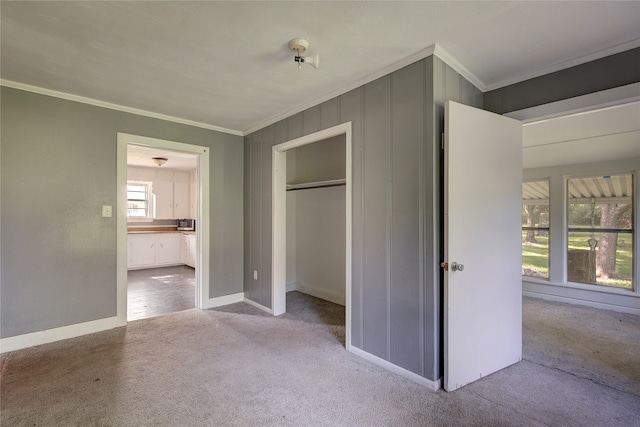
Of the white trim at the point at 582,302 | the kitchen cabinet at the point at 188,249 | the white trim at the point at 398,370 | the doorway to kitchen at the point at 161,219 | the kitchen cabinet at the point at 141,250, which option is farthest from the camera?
the kitchen cabinet at the point at 188,249

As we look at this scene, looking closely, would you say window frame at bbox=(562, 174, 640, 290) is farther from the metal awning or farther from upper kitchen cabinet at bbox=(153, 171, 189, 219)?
upper kitchen cabinet at bbox=(153, 171, 189, 219)

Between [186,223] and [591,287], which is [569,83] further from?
[186,223]

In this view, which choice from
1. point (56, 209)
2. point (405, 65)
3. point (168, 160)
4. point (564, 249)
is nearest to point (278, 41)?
point (405, 65)

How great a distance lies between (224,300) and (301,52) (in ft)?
10.7

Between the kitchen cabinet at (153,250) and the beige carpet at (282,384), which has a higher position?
the kitchen cabinet at (153,250)

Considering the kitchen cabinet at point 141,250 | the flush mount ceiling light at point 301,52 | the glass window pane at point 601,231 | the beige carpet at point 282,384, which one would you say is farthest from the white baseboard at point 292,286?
the glass window pane at point 601,231

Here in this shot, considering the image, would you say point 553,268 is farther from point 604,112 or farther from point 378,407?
point 378,407

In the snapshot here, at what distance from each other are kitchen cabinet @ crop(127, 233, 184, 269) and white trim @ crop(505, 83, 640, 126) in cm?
702

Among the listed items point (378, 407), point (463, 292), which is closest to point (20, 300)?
point (378, 407)

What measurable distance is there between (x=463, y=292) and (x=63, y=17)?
3112 millimetres

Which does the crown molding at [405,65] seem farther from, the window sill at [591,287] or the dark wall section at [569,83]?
the window sill at [591,287]

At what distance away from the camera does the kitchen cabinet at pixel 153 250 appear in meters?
A: 6.51

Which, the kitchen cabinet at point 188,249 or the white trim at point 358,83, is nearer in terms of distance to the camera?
the white trim at point 358,83

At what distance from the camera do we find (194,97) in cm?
297
